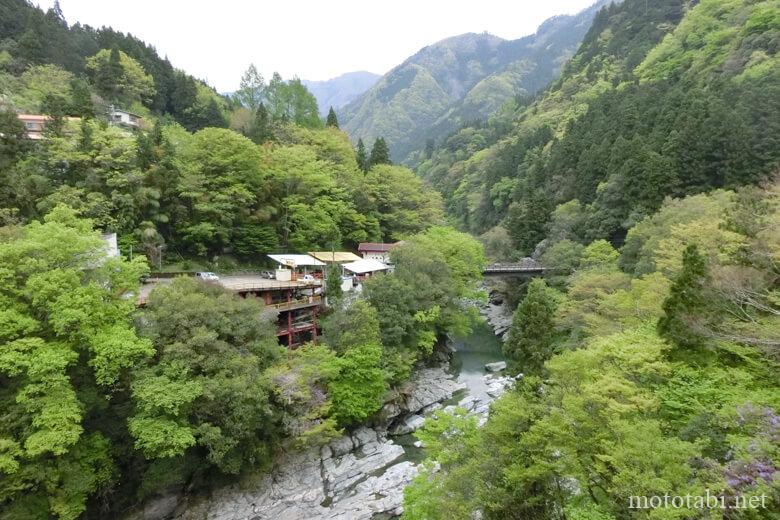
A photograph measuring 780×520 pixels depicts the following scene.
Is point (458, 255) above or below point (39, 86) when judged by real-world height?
below

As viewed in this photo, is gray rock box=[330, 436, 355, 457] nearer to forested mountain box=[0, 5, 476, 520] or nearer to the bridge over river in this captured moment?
forested mountain box=[0, 5, 476, 520]

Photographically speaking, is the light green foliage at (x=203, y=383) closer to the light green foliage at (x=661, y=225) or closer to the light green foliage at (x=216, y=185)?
the light green foliage at (x=216, y=185)

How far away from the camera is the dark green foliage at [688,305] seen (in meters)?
11.7

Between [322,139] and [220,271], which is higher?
[322,139]

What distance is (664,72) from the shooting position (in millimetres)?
51656

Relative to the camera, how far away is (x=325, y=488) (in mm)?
16531

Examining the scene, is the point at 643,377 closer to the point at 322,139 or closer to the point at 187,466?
the point at 187,466

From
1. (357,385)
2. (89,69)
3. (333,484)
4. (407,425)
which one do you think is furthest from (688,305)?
(89,69)

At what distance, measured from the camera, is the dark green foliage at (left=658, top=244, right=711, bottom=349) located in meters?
11.7

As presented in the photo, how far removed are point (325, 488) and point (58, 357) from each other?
11.0 m

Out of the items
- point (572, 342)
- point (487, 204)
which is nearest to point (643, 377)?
point (572, 342)

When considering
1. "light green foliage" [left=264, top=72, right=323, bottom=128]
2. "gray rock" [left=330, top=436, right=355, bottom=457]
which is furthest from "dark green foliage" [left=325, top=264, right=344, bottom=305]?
"light green foliage" [left=264, top=72, right=323, bottom=128]

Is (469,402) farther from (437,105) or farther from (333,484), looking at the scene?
(437,105)

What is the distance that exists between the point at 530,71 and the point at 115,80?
189150 millimetres
